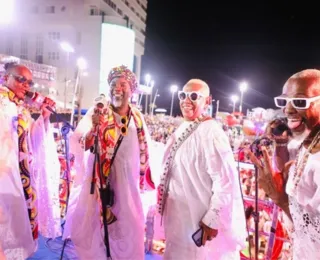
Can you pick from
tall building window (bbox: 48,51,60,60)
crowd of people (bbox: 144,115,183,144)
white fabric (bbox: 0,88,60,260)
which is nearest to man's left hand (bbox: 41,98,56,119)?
white fabric (bbox: 0,88,60,260)

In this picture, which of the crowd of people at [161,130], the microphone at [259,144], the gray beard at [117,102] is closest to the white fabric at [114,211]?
the gray beard at [117,102]

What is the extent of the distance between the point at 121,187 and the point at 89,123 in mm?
671

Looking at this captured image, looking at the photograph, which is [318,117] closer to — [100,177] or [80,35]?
[100,177]

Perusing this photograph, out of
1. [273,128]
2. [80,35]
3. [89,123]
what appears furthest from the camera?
[80,35]

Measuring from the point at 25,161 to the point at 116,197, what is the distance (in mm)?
1022

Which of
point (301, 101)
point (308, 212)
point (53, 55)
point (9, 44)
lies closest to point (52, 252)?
point (308, 212)

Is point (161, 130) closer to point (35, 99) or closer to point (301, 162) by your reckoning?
point (35, 99)

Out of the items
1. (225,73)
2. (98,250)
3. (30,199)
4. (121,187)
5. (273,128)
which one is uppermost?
(225,73)

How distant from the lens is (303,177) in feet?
6.19

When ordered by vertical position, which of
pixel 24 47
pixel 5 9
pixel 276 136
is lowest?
pixel 276 136

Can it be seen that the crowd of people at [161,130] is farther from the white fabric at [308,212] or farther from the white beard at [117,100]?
the white fabric at [308,212]

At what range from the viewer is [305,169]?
6.18 feet

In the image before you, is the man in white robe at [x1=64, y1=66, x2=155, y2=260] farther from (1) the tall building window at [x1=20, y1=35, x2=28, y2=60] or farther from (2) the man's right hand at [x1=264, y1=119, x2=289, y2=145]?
(1) the tall building window at [x1=20, y1=35, x2=28, y2=60]

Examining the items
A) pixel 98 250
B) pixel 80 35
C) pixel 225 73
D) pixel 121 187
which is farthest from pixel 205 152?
pixel 225 73
